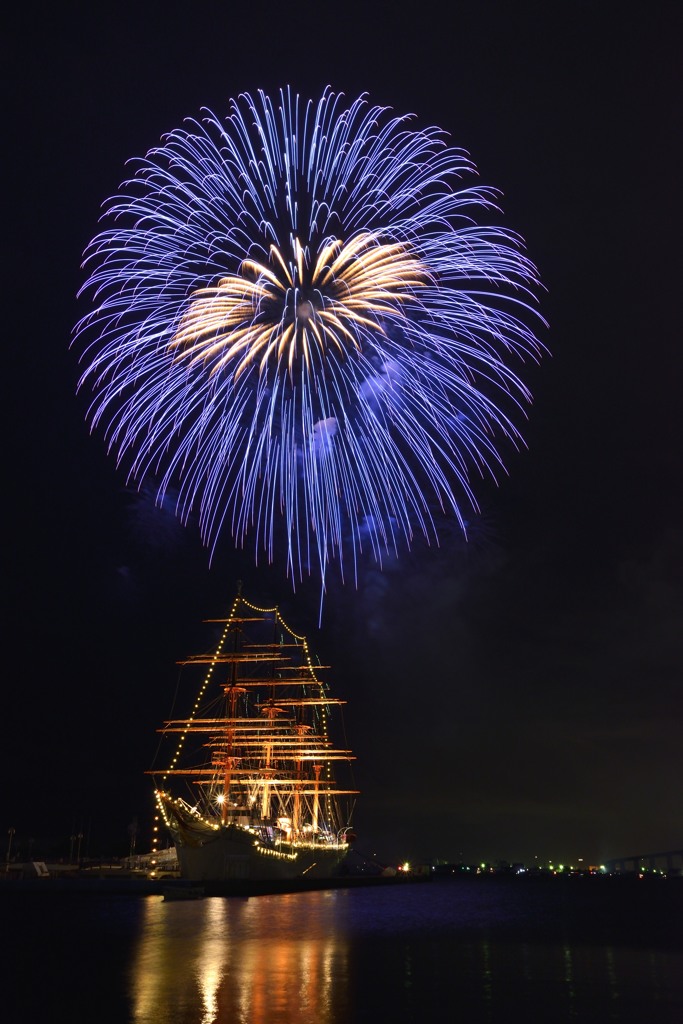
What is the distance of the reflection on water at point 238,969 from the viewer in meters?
22.3

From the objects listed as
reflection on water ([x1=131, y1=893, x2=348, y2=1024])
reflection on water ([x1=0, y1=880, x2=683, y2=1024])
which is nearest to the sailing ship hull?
reflection on water ([x1=0, y1=880, x2=683, y2=1024])

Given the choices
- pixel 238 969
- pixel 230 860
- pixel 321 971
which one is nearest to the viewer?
pixel 238 969

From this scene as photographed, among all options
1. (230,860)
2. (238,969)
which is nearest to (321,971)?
(238,969)

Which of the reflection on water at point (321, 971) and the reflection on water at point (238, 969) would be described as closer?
the reflection on water at point (238, 969)

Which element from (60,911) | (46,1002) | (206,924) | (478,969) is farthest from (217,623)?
(46,1002)

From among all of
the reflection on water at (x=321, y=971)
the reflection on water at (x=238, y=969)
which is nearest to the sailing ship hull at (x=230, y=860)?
the reflection on water at (x=321, y=971)

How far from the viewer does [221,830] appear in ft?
308

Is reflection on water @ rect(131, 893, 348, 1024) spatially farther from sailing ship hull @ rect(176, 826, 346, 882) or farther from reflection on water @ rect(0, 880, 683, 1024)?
sailing ship hull @ rect(176, 826, 346, 882)

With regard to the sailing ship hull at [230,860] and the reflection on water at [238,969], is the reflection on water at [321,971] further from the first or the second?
the sailing ship hull at [230,860]

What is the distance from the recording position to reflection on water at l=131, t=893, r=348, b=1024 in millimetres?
22344

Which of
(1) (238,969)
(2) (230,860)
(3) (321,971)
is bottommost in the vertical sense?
(3) (321,971)

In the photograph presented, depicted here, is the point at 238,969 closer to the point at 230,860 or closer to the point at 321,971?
the point at 321,971

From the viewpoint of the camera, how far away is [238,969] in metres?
30.0

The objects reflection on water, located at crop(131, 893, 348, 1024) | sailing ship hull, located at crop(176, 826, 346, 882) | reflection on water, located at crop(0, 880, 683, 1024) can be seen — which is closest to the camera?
reflection on water, located at crop(131, 893, 348, 1024)
